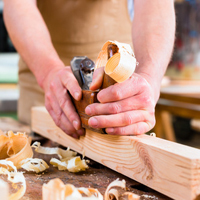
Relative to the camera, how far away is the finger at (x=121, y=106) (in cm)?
75

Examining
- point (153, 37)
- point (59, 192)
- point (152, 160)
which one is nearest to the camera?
point (59, 192)

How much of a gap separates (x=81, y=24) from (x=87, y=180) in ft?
3.17

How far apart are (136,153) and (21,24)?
0.69m

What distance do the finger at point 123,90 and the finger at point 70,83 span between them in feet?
0.28

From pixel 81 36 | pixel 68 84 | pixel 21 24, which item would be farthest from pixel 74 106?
pixel 81 36

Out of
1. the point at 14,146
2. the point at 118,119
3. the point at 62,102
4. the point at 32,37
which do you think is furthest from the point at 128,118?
the point at 32,37

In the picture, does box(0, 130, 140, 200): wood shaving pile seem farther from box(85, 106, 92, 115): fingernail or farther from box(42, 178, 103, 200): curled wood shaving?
box(85, 106, 92, 115): fingernail

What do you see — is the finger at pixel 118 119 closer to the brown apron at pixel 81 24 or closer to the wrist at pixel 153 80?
the wrist at pixel 153 80

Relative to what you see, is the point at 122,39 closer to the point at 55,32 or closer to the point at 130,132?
the point at 55,32

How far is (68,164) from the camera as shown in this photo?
806 mm

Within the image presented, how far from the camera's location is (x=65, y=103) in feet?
2.87

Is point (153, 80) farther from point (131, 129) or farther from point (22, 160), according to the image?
point (22, 160)

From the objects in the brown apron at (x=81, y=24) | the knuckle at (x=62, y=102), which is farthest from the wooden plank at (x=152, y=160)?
the brown apron at (x=81, y=24)

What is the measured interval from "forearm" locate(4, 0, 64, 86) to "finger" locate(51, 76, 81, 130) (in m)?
0.11
